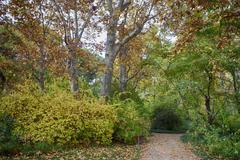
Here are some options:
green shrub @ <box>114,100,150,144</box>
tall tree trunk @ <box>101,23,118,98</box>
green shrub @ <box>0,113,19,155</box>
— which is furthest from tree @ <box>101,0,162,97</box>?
green shrub @ <box>0,113,19,155</box>

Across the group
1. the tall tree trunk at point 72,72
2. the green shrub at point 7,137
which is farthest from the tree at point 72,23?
the green shrub at point 7,137

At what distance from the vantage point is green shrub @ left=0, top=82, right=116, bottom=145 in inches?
521

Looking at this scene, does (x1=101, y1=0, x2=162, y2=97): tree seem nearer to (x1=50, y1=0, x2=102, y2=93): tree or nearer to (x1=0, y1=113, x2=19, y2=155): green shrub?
(x1=50, y1=0, x2=102, y2=93): tree

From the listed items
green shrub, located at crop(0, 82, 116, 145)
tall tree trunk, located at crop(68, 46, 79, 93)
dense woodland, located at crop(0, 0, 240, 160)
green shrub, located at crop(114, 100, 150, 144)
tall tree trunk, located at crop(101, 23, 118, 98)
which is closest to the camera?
dense woodland, located at crop(0, 0, 240, 160)

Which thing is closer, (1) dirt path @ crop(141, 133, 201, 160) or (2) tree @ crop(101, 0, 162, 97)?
(1) dirt path @ crop(141, 133, 201, 160)

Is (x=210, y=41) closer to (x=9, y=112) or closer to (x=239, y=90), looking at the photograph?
(x=239, y=90)

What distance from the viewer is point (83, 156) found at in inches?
449

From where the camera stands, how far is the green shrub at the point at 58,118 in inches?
521

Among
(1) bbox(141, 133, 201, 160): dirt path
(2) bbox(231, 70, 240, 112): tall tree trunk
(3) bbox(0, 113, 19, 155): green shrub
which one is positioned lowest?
(1) bbox(141, 133, 201, 160): dirt path

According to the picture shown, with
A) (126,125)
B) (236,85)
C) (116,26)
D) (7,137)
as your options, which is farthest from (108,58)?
(7,137)

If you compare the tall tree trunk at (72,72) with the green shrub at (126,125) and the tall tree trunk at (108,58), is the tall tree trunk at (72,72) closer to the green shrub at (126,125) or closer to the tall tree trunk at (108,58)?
the tall tree trunk at (108,58)

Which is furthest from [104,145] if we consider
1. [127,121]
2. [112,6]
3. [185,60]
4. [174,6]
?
[174,6]

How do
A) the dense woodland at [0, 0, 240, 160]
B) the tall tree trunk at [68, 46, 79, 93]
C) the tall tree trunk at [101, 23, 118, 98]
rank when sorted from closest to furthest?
the dense woodland at [0, 0, 240, 160], the tall tree trunk at [68, 46, 79, 93], the tall tree trunk at [101, 23, 118, 98]

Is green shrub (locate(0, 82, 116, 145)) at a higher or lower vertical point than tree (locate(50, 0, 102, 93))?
lower
